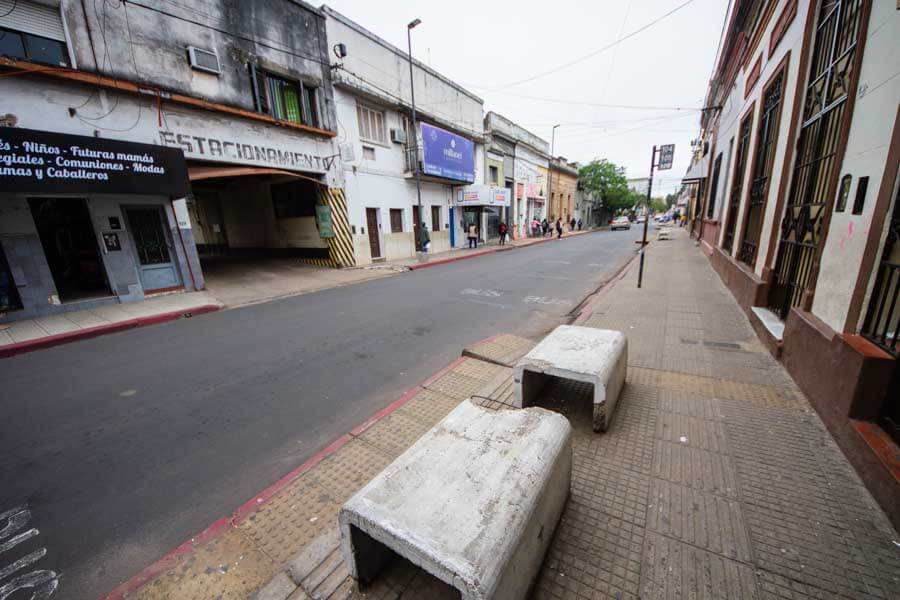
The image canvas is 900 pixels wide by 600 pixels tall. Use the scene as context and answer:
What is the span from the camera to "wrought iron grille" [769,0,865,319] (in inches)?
151

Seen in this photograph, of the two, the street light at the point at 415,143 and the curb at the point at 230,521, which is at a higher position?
the street light at the point at 415,143

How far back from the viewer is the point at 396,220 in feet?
57.7

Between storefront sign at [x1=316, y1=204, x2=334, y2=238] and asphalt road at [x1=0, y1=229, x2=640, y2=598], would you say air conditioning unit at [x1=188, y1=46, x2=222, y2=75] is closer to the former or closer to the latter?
storefront sign at [x1=316, y1=204, x2=334, y2=238]

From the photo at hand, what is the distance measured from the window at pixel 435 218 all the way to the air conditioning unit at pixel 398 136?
4.20 metres

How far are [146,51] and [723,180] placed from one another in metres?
17.9

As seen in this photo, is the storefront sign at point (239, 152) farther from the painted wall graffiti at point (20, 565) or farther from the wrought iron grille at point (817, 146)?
the wrought iron grille at point (817, 146)

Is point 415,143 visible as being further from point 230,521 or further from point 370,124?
point 230,521

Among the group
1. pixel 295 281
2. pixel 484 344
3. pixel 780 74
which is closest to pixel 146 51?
pixel 295 281

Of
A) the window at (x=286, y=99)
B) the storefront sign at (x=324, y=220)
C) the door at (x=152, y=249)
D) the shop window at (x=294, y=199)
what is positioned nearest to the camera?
the door at (x=152, y=249)

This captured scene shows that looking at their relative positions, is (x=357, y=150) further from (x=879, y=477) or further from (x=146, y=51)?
(x=879, y=477)

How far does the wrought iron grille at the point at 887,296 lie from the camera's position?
2539 millimetres

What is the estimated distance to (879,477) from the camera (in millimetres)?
2207

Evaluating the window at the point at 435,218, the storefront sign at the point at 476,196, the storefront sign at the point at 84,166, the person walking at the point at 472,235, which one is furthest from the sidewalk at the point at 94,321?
the storefront sign at the point at 476,196

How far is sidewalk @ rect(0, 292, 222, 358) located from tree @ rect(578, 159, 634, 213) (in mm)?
46516
